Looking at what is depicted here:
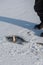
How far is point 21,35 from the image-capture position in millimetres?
5512

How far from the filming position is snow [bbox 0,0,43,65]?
425cm

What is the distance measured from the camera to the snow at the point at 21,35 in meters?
4.25

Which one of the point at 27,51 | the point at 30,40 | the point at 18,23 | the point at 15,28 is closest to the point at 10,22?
the point at 18,23

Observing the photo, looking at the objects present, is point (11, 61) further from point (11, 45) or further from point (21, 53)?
point (11, 45)

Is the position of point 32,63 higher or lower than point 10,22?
higher

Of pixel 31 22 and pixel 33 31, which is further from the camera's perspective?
pixel 31 22

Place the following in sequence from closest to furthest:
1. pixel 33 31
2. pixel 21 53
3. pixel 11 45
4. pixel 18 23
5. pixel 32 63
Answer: pixel 32 63, pixel 21 53, pixel 11 45, pixel 33 31, pixel 18 23

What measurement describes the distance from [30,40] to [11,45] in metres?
0.45

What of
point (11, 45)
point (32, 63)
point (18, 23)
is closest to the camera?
point (32, 63)

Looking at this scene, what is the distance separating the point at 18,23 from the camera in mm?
6672

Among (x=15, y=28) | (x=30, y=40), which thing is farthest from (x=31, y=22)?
(x=30, y=40)

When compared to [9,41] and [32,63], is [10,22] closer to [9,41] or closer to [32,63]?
[9,41]

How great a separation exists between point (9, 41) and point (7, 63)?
3.43 ft

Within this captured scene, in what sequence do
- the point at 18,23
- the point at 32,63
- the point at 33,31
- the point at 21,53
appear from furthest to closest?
1. the point at 18,23
2. the point at 33,31
3. the point at 21,53
4. the point at 32,63
